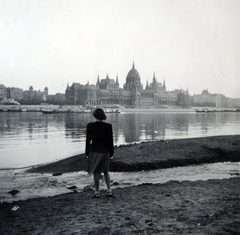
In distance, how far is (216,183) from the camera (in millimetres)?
7344

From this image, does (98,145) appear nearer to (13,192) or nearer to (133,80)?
(13,192)

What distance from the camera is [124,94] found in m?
168

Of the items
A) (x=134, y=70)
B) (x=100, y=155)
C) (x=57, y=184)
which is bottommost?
(x=57, y=184)

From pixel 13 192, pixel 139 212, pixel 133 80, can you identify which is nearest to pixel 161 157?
pixel 13 192

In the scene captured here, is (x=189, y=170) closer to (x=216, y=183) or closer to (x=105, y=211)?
(x=216, y=183)

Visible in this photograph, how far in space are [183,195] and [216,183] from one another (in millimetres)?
1548

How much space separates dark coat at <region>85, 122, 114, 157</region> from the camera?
601 cm

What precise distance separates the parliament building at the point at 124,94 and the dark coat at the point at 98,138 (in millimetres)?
143635

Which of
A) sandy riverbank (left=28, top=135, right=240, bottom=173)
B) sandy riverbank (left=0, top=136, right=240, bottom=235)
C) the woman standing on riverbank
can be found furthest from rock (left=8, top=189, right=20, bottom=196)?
sandy riverbank (left=28, top=135, right=240, bottom=173)

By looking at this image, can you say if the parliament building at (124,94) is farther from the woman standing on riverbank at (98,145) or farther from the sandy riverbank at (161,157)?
the woman standing on riverbank at (98,145)

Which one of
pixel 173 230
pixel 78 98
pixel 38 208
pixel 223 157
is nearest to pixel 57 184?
pixel 38 208

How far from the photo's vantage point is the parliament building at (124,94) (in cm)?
15412

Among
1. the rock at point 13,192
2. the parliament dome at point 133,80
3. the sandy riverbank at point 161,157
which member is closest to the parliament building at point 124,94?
the parliament dome at point 133,80

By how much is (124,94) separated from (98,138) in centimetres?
16302
